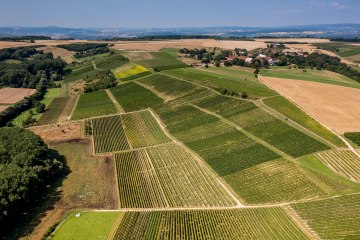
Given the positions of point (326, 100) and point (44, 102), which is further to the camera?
point (44, 102)

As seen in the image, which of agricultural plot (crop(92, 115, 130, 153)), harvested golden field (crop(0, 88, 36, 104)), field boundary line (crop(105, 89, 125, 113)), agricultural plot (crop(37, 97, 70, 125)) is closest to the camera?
agricultural plot (crop(92, 115, 130, 153))

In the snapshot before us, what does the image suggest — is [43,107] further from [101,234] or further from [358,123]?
[358,123]

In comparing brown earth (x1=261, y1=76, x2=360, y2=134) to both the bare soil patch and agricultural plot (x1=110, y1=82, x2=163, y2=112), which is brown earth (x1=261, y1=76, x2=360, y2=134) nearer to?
agricultural plot (x1=110, y1=82, x2=163, y2=112)

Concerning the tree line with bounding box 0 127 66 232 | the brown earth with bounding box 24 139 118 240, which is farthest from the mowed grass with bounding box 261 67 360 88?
the tree line with bounding box 0 127 66 232

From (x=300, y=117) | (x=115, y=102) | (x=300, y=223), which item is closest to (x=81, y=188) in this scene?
(x=300, y=223)

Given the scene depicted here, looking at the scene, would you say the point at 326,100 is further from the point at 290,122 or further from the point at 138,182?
the point at 138,182

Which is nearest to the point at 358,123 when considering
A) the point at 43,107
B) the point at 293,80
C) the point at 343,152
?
the point at 343,152

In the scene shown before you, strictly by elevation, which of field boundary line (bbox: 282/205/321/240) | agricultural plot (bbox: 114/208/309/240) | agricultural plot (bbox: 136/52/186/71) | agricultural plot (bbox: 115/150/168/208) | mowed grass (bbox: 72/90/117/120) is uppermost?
agricultural plot (bbox: 136/52/186/71)
